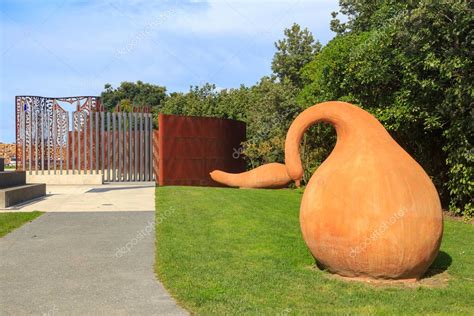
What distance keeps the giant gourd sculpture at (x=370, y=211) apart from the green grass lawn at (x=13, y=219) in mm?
6681

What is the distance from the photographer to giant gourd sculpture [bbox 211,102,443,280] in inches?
222

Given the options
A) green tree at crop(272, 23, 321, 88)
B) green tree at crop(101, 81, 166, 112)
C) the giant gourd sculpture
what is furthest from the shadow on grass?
green tree at crop(101, 81, 166, 112)

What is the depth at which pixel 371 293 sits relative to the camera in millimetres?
5543

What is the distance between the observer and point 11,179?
51.7ft

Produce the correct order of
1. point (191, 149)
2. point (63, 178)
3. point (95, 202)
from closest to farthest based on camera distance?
point (95, 202) → point (191, 149) → point (63, 178)

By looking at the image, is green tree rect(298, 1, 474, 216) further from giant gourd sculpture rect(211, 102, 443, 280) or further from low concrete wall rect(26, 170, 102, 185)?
low concrete wall rect(26, 170, 102, 185)

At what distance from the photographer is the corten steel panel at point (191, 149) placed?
2034cm

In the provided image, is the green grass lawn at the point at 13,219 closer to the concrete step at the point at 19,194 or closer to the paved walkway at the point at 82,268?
the paved walkway at the point at 82,268

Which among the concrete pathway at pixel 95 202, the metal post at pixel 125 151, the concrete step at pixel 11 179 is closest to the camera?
the concrete pathway at pixel 95 202

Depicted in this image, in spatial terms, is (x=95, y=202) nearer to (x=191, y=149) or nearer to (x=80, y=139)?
(x=191, y=149)

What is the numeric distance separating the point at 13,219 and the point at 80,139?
13.5 meters

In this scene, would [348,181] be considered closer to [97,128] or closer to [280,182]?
[280,182]

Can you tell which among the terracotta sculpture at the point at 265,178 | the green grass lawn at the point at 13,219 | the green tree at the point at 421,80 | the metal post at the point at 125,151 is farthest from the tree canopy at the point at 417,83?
the green grass lawn at the point at 13,219

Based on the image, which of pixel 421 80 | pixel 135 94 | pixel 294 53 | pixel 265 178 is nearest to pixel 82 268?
pixel 421 80
